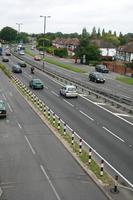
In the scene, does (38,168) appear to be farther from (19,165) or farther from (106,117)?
(106,117)

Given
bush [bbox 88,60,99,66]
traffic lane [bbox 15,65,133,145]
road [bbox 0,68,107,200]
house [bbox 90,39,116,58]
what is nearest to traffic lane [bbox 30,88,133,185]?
traffic lane [bbox 15,65,133,145]

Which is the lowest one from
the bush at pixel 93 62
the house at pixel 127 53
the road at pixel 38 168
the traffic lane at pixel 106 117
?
the traffic lane at pixel 106 117

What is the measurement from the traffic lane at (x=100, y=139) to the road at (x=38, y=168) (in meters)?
2.03

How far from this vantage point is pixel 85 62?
346 ft

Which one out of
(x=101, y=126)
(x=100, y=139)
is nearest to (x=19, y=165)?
(x=100, y=139)

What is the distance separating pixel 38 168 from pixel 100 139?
7.34 m

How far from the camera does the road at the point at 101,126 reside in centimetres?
2255

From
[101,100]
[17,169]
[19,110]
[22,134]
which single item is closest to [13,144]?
[22,134]

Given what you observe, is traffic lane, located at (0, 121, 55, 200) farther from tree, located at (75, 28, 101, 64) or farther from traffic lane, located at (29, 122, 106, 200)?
tree, located at (75, 28, 101, 64)

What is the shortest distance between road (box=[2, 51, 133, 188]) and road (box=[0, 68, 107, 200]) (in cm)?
221

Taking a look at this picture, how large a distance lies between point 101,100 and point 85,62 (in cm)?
6199

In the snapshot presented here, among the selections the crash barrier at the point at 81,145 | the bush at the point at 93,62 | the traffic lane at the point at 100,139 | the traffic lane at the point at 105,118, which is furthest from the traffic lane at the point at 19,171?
the bush at the point at 93,62

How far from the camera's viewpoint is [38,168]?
65.8 ft

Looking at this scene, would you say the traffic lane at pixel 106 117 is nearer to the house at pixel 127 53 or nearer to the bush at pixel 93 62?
the bush at pixel 93 62
